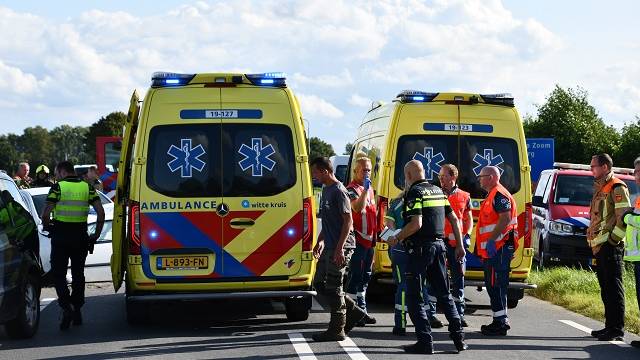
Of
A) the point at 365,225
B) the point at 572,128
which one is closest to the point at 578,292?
the point at 365,225

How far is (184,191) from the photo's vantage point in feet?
33.4

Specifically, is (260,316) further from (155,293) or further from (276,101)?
(276,101)

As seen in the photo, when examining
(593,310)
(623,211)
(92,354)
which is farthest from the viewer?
(593,310)

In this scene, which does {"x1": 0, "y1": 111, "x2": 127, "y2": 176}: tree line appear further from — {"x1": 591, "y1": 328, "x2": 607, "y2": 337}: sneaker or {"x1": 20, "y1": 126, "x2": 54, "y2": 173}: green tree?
{"x1": 591, "y1": 328, "x2": 607, "y2": 337}: sneaker

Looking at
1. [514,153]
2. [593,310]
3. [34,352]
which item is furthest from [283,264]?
[593,310]

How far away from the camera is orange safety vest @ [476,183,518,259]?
10.1 m

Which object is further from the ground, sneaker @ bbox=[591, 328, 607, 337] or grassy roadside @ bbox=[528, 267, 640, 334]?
sneaker @ bbox=[591, 328, 607, 337]

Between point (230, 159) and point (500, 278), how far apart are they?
9.69 ft

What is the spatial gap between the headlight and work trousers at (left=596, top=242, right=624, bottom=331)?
7634 mm

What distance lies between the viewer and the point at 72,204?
11.0 m

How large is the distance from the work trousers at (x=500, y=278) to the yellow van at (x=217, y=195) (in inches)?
72.1

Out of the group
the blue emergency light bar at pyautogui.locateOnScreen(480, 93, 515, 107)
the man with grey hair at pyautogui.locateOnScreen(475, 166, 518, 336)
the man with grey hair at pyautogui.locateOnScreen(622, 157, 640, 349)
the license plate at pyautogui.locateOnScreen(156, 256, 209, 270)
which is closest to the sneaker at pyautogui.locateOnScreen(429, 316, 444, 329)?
the man with grey hair at pyautogui.locateOnScreen(475, 166, 518, 336)

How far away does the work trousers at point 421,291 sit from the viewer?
29.8 feet

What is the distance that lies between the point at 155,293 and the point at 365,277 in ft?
7.32
